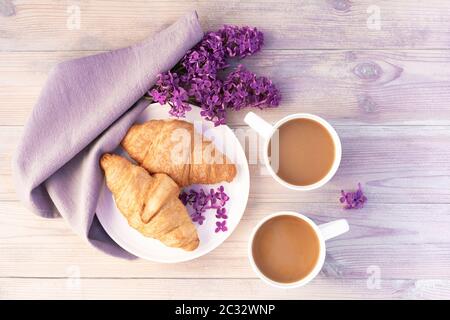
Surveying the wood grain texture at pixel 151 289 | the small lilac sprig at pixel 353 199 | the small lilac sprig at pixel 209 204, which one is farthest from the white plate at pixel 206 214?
the small lilac sprig at pixel 353 199

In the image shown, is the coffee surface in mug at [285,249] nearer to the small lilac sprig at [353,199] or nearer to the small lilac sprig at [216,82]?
the small lilac sprig at [353,199]

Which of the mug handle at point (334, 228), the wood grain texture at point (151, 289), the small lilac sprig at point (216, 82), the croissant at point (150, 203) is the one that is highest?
the small lilac sprig at point (216, 82)

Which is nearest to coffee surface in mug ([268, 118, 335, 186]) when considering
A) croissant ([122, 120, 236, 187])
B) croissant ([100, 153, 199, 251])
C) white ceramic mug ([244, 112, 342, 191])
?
white ceramic mug ([244, 112, 342, 191])

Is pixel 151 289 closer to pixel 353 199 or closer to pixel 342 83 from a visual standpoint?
pixel 353 199

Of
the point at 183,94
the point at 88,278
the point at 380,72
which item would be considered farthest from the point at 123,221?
the point at 380,72

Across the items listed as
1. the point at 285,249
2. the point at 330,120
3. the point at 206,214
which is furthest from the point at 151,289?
the point at 330,120

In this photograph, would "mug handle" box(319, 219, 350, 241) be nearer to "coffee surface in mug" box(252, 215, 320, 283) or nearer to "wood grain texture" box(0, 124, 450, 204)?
"coffee surface in mug" box(252, 215, 320, 283)

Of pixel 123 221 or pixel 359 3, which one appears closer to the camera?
pixel 123 221
